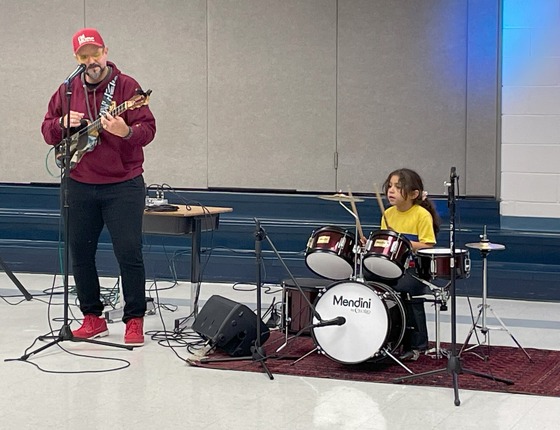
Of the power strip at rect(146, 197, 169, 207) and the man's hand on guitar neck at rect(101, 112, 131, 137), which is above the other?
the man's hand on guitar neck at rect(101, 112, 131, 137)

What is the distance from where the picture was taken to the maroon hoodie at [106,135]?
5555mm

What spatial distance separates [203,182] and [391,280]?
3743 mm

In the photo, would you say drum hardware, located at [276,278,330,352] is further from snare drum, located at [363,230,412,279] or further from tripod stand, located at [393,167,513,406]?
tripod stand, located at [393,167,513,406]

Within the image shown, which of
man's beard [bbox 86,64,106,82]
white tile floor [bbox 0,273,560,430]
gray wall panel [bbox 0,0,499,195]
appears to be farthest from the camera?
gray wall panel [bbox 0,0,499,195]

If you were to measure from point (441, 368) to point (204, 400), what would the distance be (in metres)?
1.31

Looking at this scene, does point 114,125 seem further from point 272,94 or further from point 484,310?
point 272,94

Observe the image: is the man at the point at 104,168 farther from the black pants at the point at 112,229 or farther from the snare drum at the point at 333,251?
the snare drum at the point at 333,251

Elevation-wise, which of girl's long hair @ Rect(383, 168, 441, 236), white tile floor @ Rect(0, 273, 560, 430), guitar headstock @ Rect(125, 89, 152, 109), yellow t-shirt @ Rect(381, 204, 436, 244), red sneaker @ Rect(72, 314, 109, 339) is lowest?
white tile floor @ Rect(0, 273, 560, 430)

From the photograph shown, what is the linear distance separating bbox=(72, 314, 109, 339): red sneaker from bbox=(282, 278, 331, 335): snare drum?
107cm

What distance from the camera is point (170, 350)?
570 cm

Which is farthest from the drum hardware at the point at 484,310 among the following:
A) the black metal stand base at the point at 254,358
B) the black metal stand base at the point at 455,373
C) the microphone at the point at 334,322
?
the black metal stand base at the point at 254,358

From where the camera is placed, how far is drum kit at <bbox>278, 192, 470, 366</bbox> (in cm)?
512

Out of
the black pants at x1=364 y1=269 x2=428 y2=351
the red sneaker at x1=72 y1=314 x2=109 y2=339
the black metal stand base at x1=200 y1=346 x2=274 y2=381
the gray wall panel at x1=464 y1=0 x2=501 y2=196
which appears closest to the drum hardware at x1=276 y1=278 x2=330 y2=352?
the black metal stand base at x1=200 y1=346 x2=274 y2=381

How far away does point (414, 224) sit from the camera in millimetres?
5754
